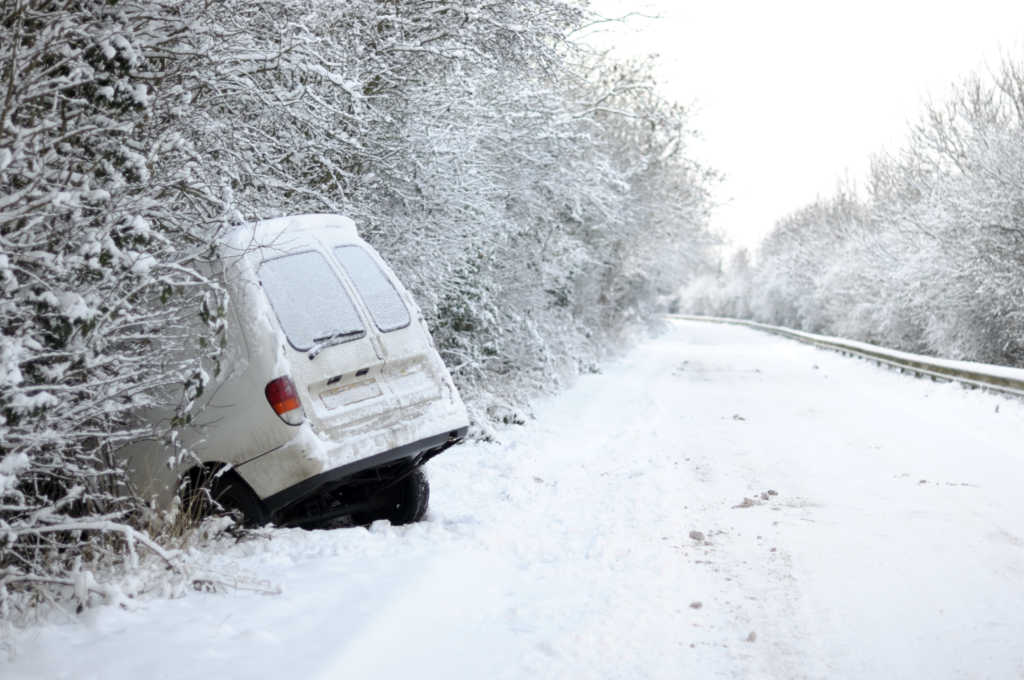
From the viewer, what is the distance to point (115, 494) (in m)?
5.68

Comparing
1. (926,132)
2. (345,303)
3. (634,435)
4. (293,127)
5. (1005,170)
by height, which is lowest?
(634,435)

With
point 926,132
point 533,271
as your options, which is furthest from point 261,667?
point 926,132

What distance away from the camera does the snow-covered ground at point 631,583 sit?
4219 millimetres

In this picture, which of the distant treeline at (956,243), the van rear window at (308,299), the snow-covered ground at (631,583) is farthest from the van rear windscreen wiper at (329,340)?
the distant treeline at (956,243)

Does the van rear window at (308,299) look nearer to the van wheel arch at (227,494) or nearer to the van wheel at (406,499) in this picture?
the van wheel arch at (227,494)

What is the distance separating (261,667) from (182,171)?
2463 mm

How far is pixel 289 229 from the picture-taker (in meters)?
6.36

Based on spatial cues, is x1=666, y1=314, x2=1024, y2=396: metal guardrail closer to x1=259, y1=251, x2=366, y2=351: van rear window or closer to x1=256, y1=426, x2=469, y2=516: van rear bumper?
x1=256, y1=426, x2=469, y2=516: van rear bumper

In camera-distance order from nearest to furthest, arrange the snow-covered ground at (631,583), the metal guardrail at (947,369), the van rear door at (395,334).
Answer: the snow-covered ground at (631,583)
the van rear door at (395,334)
the metal guardrail at (947,369)

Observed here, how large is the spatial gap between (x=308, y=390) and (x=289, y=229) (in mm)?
1213

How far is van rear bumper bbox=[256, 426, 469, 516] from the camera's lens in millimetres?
5770

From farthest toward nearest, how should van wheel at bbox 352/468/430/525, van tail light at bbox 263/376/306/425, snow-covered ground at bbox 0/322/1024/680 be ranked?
van wheel at bbox 352/468/430/525 < van tail light at bbox 263/376/306/425 < snow-covered ground at bbox 0/322/1024/680

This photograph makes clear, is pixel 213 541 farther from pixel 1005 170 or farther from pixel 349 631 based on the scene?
pixel 1005 170

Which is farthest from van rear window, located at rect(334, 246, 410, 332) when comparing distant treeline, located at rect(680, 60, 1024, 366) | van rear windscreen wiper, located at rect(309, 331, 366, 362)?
distant treeline, located at rect(680, 60, 1024, 366)
